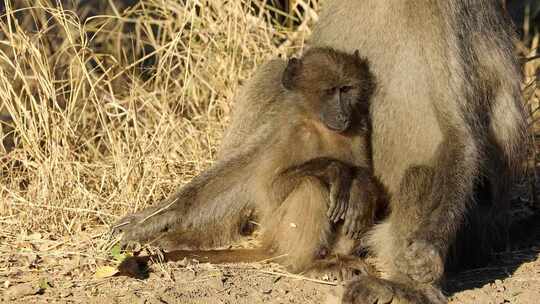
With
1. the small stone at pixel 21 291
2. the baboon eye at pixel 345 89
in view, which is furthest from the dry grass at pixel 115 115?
the baboon eye at pixel 345 89

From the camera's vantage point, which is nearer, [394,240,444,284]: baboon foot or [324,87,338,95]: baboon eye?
[394,240,444,284]: baboon foot

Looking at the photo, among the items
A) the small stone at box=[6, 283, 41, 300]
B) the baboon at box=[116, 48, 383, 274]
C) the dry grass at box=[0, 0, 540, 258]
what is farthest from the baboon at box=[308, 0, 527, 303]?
the small stone at box=[6, 283, 41, 300]

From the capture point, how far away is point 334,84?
4266 mm

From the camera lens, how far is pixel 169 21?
5941 mm

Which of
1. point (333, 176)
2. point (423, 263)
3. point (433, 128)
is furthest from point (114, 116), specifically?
point (423, 263)

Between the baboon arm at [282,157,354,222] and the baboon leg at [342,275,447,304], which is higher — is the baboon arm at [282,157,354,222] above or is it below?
above

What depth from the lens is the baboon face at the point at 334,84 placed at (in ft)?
13.9

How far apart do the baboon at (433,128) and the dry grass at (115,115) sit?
1.03 meters

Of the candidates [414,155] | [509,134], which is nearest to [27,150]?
[414,155]

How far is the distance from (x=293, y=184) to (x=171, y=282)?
60 centimetres

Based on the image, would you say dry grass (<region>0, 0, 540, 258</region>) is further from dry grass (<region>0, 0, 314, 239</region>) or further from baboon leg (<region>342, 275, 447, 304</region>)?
baboon leg (<region>342, 275, 447, 304</region>)

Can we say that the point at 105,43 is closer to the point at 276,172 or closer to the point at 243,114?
the point at 243,114

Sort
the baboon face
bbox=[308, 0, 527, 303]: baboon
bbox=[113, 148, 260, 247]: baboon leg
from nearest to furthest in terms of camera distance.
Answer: bbox=[308, 0, 527, 303]: baboon, the baboon face, bbox=[113, 148, 260, 247]: baboon leg

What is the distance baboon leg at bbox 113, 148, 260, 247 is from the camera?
14.7 feet
